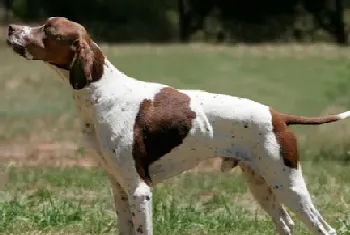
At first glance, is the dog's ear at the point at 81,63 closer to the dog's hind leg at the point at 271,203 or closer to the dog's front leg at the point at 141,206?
the dog's front leg at the point at 141,206

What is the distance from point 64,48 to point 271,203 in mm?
1847

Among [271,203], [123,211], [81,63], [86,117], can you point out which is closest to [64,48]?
[81,63]

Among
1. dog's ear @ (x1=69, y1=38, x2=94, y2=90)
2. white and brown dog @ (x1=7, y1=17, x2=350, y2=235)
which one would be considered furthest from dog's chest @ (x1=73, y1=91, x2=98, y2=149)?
dog's ear @ (x1=69, y1=38, x2=94, y2=90)

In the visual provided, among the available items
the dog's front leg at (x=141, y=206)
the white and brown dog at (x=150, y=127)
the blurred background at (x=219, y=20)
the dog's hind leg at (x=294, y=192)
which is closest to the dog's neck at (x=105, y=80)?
the white and brown dog at (x=150, y=127)

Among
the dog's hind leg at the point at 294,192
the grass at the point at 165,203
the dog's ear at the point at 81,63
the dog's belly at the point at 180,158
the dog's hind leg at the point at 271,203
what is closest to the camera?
the dog's ear at the point at 81,63

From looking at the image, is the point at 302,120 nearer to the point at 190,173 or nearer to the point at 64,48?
the point at 64,48

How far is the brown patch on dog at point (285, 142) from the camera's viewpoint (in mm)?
5938

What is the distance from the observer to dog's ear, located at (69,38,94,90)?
5645 mm

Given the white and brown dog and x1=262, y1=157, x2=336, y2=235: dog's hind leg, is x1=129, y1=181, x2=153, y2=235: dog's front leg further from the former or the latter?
x1=262, y1=157, x2=336, y2=235: dog's hind leg

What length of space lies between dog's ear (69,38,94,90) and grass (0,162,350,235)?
206cm

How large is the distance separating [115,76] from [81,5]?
97.5 ft

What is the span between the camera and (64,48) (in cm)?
570

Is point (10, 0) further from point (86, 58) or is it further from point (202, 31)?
point (86, 58)

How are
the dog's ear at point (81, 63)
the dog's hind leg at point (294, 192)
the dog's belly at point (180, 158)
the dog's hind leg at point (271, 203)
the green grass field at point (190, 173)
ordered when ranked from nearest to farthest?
the dog's ear at point (81, 63), the dog's belly at point (180, 158), the dog's hind leg at point (294, 192), the dog's hind leg at point (271, 203), the green grass field at point (190, 173)
